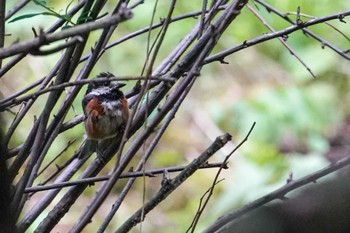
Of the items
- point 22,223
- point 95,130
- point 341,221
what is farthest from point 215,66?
point 341,221

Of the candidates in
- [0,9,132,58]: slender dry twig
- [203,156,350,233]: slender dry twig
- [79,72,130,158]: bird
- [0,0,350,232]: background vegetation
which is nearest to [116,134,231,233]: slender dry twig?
[203,156,350,233]: slender dry twig

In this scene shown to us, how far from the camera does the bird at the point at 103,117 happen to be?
1.39 meters

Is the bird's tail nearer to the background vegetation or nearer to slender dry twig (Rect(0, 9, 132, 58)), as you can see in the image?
slender dry twig (Rect(0, 9, 132, 58))

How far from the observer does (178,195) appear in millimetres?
3639

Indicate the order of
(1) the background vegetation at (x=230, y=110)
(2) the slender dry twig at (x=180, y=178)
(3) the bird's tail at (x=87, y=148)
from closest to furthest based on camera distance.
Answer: (2) the slender dry twig at (x=180, y=178)
(3) the bird's tail at (x=87, y=148)
(1) the background vegetation at (x=230, y=110)

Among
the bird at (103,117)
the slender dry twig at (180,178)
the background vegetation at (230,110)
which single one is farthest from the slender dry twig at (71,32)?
the background vegetation at (230,110)

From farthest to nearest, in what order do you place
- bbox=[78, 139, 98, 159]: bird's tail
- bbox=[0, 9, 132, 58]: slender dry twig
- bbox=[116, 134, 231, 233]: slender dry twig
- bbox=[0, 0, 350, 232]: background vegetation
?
bbox=[0, 0, 350, 232]: background vegetation < bbox=[78, 139, 98, 159]: bird's tail < bbox=[116, 134, 231, 233]: slender dry twig < bbox=[0, 9, 132, 58]: slender dry twig

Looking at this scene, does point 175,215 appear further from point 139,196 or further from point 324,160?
point 324,160

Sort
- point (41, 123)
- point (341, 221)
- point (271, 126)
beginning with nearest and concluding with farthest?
1. point (341, 221)
2. point (41, 123)
3. point (271, 126)

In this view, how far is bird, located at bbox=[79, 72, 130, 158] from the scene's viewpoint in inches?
54.6

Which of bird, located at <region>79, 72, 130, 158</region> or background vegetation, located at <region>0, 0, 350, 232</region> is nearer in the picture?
bird, located at <region>79, 72, 130, 158</region>

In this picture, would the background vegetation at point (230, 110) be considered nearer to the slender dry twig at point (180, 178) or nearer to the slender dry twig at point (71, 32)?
the slender dry twig at point (180, 178)

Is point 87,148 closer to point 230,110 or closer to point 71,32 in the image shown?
point 71,32

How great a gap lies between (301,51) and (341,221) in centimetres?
331
